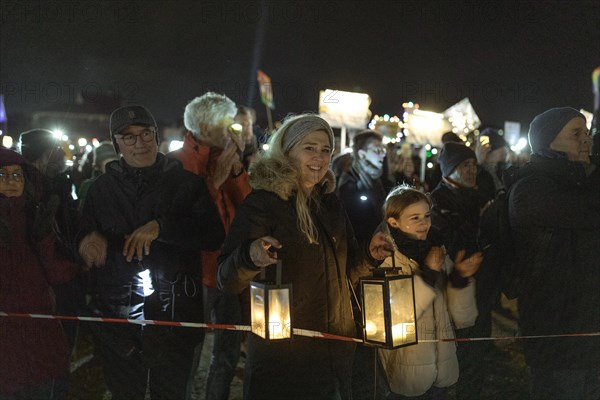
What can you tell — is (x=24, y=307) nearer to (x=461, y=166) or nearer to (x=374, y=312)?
(x=374, y=312)

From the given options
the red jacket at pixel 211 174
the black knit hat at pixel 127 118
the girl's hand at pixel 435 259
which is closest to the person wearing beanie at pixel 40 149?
the red jacket at pixel 211 174

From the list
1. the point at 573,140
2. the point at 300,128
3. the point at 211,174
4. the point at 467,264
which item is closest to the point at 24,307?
the point at 211,174

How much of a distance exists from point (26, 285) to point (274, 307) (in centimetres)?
209

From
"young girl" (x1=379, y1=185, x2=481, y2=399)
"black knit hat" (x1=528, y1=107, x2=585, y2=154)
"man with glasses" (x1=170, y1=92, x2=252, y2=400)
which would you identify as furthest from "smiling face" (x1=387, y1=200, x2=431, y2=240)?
"man with glasses" (x1=170, y1=92, x2=252, y2=400)

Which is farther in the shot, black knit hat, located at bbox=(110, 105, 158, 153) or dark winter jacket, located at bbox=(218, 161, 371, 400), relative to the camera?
black knit hat, located at bbox=(110, 105, 158, 153)

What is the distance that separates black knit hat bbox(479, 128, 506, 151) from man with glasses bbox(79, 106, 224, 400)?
12.8 feet

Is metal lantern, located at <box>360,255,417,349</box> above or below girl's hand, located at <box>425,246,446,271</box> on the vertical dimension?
below

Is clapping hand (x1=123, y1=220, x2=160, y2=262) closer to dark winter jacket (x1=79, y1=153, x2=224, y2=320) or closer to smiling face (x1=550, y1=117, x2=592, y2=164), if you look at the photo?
dark winter jacket (x1=79, y1=153, x2=224, y2=320)

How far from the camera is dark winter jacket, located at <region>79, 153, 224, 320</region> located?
134 inches

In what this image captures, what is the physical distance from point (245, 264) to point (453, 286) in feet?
5.10

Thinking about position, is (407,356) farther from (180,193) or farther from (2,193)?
(2,193)

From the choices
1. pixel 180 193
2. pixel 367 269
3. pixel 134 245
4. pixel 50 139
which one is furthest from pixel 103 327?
pixel 50 139

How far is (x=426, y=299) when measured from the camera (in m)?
3.23

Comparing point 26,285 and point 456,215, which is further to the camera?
point 456,215
